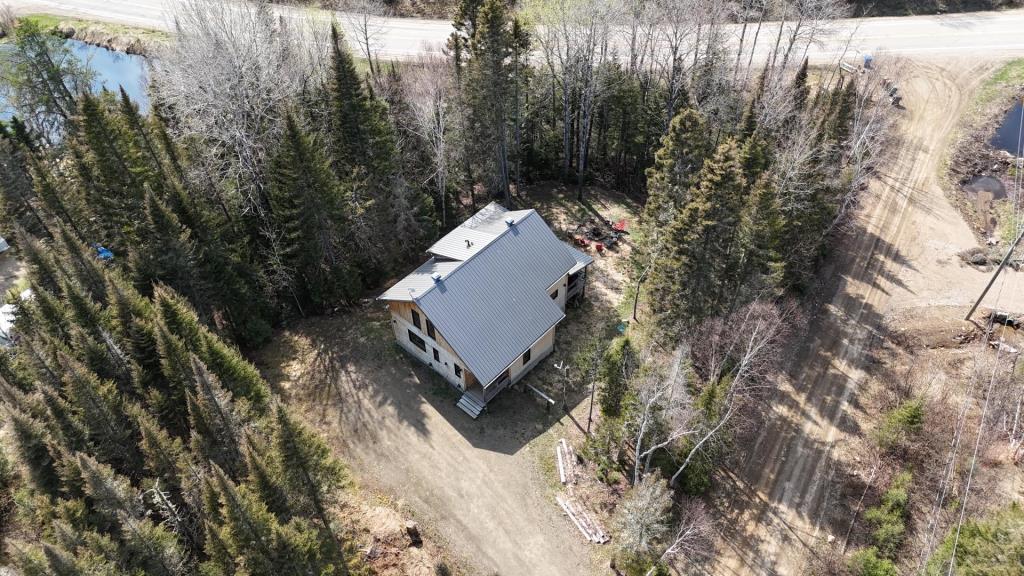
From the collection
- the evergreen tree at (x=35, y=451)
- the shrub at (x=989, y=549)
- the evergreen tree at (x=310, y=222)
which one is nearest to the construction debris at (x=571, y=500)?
the shrub at (x=989, y=549)

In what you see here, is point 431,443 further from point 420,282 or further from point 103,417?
point 103,417

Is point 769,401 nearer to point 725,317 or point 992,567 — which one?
point 725,317

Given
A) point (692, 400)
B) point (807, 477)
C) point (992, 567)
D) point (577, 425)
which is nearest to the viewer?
point (992, 567)

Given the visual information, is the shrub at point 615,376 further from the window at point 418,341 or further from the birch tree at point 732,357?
the window at point 418,341

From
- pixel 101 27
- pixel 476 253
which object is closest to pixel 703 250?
pixel 476 253

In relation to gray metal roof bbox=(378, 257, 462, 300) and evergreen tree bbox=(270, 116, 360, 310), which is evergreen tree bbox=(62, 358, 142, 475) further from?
gray metal roof bbox=(378, 257, 462, 300)

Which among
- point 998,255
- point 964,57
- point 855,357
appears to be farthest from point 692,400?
point 964,57

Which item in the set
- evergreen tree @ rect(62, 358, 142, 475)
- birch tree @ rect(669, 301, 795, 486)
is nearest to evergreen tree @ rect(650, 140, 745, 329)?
birch tree @ rect(669, 301, 795, 486)
